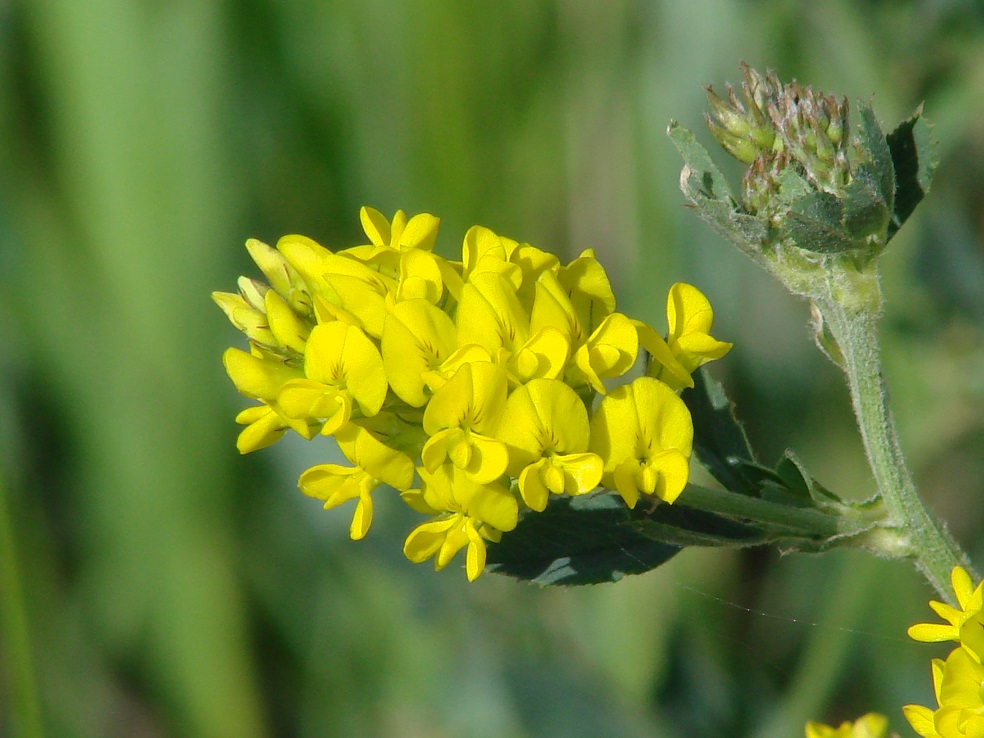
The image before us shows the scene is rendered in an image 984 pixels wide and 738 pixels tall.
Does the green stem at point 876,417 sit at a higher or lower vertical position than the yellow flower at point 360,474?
lower

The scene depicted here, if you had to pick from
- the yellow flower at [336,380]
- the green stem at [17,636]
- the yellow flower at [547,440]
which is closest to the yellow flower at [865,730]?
the yellow flower at [547,440]

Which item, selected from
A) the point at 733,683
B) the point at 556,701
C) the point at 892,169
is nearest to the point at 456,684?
the point at 556,701

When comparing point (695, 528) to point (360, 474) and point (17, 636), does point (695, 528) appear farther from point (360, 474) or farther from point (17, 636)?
point (17, 636)

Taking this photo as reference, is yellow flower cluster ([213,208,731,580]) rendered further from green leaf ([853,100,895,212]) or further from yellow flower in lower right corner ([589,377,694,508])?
green leaf ([853,100,895,212])

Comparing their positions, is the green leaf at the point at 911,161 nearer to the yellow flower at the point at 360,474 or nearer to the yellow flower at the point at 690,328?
the yellow flower at the point at 690,328

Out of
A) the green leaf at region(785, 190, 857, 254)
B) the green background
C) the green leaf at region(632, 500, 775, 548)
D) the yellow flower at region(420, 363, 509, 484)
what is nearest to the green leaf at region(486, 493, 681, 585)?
the green leaf at region(632, 500, 775, 548)

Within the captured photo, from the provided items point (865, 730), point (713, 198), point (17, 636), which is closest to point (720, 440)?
point (713, 198)
